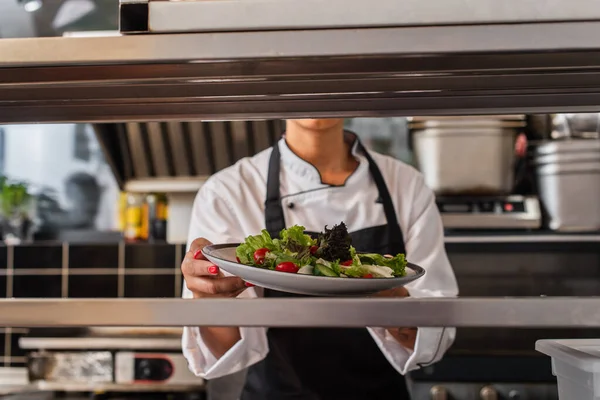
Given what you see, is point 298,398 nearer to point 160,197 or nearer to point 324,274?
point 324,274

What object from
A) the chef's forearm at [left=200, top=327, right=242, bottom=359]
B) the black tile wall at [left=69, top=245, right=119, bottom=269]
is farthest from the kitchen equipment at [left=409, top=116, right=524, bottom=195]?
the black tile wall at [left=69, top=245, right=119, bottom=269]

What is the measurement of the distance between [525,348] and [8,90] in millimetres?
2069

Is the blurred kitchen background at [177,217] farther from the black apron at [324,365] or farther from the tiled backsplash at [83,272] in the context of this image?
the black apron at [324,365]

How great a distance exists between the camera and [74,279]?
2873 millimetres

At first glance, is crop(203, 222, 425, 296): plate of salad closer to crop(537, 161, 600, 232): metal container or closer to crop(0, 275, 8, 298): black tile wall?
crop(537, 161, 600, 232): metal container

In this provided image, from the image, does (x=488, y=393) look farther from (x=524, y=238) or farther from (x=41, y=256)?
(x=41, y=256)

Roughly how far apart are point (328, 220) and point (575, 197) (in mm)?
1254

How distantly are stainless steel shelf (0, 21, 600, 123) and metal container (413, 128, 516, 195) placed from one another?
1.47 m

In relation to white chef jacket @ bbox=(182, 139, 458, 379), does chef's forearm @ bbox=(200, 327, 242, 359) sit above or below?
below

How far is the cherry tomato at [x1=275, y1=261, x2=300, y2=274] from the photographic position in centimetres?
80

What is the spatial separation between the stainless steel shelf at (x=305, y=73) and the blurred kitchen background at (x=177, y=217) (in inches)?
58.1

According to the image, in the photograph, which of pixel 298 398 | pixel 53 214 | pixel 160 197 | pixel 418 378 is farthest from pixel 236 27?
pixel 53 214

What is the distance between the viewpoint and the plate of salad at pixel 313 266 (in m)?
0.78

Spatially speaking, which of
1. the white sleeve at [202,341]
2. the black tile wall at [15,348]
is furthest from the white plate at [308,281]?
the black tile wall at [15,348]
